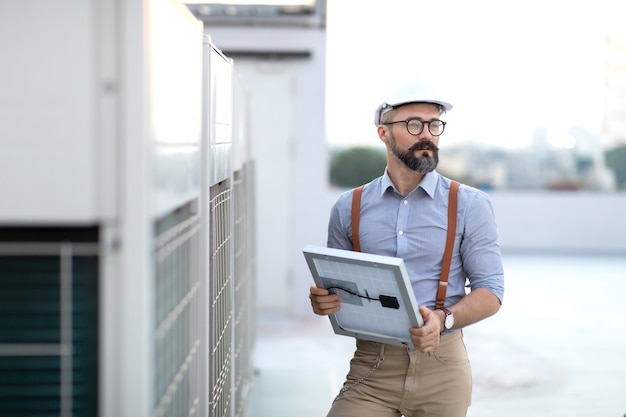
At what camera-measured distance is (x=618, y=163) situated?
15.1 metres

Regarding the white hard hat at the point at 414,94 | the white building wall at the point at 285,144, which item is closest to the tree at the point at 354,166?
the white building wall at the point at 285,144

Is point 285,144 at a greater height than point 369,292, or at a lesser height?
greater

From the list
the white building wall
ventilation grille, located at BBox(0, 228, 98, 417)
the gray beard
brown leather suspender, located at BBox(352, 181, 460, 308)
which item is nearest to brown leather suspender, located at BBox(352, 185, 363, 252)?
the gray beard

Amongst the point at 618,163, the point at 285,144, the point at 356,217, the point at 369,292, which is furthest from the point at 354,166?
the point at 369,292

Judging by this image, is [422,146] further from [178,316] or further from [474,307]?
[178,316]

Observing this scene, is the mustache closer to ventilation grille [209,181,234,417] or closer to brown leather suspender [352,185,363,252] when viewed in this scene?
brown leather suspender [352,185,363,252]

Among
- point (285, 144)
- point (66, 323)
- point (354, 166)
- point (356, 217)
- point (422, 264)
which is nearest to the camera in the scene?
point (66, 323)

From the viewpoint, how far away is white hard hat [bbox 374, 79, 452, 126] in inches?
121

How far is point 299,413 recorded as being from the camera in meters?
5.23

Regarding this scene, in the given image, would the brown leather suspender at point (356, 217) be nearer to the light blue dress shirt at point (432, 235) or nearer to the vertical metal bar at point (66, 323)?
the light blue dress shirt at point (432, 235)

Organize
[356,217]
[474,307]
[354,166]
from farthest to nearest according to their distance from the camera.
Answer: [354,166] < [356,217] < [474,307]

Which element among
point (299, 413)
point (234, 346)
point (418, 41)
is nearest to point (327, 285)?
point (234, 346)

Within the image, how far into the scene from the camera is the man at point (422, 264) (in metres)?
3.01

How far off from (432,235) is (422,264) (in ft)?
0.32
